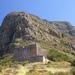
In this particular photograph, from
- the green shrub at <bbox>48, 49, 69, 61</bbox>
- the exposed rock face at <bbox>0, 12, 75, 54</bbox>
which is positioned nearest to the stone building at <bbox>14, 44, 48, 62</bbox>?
the green shrub at <bbox>48, 49, 69, 61</bbox>

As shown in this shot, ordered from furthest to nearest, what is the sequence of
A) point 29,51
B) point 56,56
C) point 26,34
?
point 26,34 → point 29,51 → point 56,56

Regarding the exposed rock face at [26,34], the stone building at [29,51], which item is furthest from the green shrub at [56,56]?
the exposed rock face at [26,34]

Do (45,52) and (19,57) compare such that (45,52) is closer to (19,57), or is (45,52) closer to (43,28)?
(19,57)

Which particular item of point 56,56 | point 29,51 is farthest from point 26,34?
point 56,56

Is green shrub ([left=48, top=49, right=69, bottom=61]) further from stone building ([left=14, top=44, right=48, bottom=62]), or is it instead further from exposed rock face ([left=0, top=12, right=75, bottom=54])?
exposed rock face ([left=0, top=12, right=75, bottom=54])

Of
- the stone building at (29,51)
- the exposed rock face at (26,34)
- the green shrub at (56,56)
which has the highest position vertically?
the exposed rock face at (26,34)

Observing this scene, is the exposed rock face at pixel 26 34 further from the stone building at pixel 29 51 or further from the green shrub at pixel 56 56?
the green shrub at pixel 56 56

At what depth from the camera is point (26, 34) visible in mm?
115125

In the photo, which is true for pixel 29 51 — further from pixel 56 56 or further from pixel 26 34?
pixel 26 34

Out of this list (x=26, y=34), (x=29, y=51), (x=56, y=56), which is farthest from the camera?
(x=26, y=34)

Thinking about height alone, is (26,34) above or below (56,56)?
above

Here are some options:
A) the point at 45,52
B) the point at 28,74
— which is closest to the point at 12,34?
the point at 45,52

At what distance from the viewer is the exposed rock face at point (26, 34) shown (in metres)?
112

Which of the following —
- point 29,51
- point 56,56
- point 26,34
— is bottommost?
point 56,56
